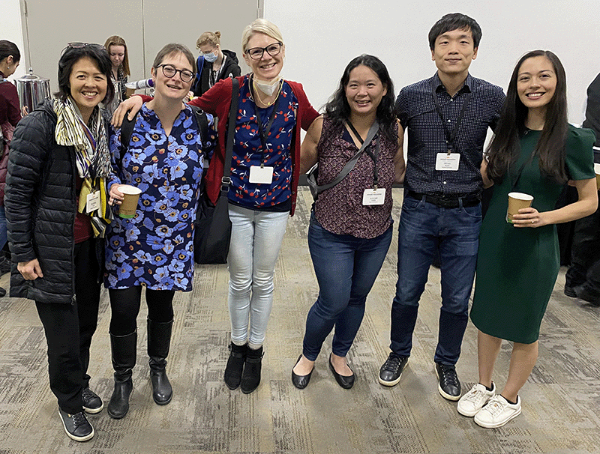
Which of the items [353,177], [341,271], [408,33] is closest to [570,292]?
[341,271]

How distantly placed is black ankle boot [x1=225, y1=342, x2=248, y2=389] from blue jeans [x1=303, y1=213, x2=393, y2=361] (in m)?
0.35

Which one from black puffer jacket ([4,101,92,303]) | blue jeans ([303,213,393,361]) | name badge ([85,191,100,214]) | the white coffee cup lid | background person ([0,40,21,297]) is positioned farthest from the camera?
background person ([0,40,21,297])

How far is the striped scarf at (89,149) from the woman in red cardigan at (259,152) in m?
0.13

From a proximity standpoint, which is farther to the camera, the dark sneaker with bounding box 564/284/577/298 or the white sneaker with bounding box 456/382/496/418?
the dark sneaker with bounding box 564/284/577/298

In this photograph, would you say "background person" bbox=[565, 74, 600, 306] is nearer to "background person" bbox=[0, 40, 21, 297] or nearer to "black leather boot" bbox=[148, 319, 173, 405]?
"black leather boot" bbox=[148, 319, 173, 405]

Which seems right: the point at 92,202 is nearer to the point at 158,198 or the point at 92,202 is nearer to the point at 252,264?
the point at 158,198

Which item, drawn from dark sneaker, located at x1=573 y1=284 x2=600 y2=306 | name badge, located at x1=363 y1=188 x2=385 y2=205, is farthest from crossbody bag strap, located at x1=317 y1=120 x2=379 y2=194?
dark sneaker, located at x1=573 y1=284 x2=600 y2=306

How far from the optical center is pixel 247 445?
2.19m

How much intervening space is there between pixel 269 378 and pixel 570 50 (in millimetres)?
5831

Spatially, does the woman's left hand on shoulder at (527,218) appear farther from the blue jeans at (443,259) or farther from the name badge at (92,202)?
the name badge at (92,202)

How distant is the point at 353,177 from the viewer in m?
2.23

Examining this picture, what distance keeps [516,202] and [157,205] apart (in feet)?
4.35

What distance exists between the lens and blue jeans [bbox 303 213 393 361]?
2.32 meters

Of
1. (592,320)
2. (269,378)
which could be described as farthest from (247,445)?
(592,320)
